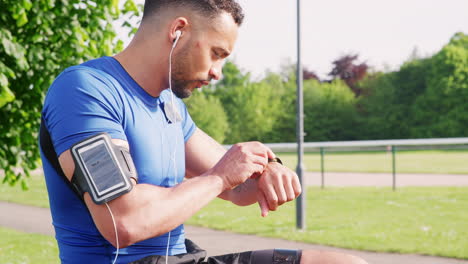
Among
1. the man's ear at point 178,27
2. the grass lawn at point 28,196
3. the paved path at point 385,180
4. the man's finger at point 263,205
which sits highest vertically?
the man's ear at point 178,27

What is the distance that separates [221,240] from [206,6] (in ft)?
21.1

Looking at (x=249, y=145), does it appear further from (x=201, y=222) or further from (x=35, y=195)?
(x=35, y=195)

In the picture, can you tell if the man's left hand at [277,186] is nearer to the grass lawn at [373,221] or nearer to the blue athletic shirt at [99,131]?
the blue athletic shirt at [99,131]

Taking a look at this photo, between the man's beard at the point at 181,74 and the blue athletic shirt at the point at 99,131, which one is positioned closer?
the blue athletic shirt at the point at 99,131

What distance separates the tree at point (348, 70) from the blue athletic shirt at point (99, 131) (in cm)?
6289

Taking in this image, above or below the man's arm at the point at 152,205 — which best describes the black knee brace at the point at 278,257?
below

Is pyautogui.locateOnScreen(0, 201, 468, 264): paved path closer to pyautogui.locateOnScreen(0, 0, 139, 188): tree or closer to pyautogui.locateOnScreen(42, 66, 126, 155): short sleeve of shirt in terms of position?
pyautogui.locateOnScreen(0, 0, 139, 188): tree

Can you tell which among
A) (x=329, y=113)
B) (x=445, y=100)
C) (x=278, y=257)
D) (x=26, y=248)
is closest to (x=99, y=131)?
(x=278, y=257)

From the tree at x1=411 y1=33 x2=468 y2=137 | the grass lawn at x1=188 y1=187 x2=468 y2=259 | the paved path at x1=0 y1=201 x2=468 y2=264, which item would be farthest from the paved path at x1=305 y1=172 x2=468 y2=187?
the tree at x1=411 y1=33 x2=468 y2=137

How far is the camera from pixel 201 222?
9875 mm

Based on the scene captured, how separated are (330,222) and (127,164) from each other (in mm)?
8249

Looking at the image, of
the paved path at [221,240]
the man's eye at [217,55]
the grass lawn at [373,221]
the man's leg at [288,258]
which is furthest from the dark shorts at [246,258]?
the grass lawn at [373,221]

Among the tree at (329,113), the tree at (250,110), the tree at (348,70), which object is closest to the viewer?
the tree at (250,110)

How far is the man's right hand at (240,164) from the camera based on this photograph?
1.90 meters
